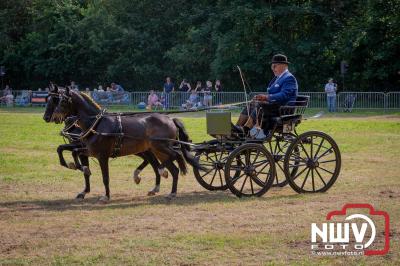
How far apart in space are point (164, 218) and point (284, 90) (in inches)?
132

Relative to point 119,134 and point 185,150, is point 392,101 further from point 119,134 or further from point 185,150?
point 119,134

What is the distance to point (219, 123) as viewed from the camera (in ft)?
40.9

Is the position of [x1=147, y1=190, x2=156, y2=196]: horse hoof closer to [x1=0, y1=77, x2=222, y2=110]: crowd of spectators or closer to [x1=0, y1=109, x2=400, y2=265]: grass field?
[x1=0, y1=109, x2=400, y2=265]: grass field

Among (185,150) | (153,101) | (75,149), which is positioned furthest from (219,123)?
(153,101)

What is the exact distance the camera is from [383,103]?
1394 inches

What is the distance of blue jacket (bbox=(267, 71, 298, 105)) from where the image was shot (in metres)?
12.5

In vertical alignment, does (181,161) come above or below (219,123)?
below

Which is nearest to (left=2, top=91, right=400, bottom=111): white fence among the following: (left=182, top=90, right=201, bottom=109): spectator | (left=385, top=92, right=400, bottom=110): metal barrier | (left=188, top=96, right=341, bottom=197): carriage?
(left=385, top=92, right=400, bottom=110): metal barrier

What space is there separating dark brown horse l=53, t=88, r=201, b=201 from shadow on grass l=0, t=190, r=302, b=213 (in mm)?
271

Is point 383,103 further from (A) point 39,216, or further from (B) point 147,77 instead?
(A) point 39,216

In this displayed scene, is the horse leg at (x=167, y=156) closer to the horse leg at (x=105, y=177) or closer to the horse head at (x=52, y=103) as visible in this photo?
the horse leg at (x=105, y=177)

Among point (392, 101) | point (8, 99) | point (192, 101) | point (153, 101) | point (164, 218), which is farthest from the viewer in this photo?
point (8, 99)

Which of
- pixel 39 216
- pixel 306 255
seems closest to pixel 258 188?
pixel 39 216

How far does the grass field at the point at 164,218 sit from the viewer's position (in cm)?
827
